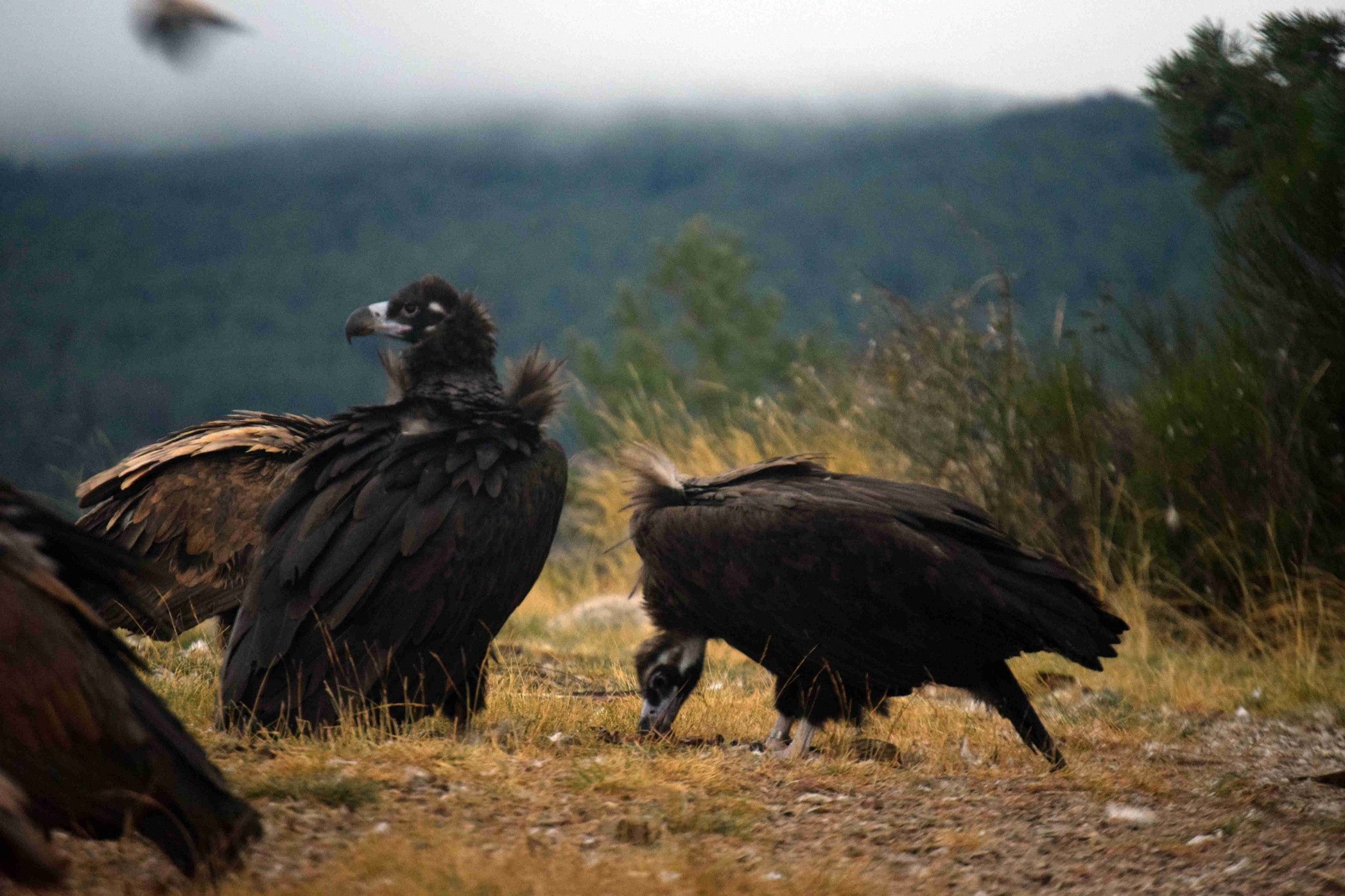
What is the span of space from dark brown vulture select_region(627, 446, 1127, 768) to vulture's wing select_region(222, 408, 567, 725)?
2.22 ft

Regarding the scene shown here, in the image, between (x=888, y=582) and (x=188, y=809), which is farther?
(x=888, y=582)

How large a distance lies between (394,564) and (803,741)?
167 centimetres

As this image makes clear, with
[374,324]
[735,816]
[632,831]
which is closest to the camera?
[632,831]

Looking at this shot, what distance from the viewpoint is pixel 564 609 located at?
9.81 metres

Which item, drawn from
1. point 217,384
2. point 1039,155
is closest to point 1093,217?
point 1039,155

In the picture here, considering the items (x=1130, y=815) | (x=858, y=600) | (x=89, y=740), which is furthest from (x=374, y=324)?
(x=1130, y=815)

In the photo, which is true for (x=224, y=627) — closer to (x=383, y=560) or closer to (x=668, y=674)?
(x=383, y=560)

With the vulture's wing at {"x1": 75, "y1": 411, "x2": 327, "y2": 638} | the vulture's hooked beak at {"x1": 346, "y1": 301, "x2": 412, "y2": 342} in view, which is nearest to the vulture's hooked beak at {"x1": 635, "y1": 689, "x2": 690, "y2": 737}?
the vulture's hooked beak at {"x1": 346, "y1": 301, "x2": 412, "y2": 342}

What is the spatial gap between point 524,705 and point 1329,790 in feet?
9.77

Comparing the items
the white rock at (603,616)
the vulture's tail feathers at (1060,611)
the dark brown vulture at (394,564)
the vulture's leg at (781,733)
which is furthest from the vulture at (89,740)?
the white rock at (603,616)

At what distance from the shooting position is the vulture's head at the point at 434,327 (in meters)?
4.86

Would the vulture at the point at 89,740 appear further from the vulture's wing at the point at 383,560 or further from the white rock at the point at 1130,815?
the white rock at the point at 1130,815

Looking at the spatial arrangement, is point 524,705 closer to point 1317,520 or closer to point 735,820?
point 735,820

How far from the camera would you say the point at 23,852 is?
7.18 ft
